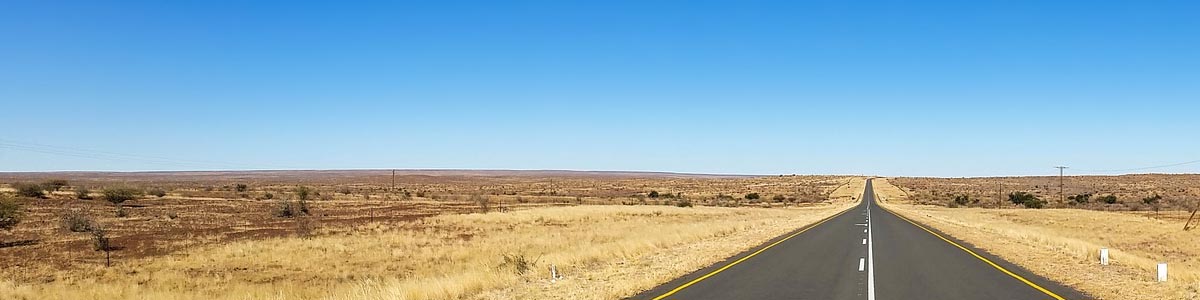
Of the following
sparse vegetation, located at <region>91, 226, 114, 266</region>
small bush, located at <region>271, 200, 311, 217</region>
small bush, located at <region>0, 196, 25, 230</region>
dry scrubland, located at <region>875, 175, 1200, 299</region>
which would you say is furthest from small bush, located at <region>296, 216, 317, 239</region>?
dry scrubland, located at <region>875, 175, 1200, 299</region>

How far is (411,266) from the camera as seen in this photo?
86.5 feet

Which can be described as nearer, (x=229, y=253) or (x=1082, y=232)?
(x=229, y=253)

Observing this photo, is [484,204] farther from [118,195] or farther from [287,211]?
[118,195]

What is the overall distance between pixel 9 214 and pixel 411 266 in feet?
83.3

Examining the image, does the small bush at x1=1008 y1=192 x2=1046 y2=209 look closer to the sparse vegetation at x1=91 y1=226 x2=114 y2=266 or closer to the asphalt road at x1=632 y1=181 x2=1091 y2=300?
the asphalt road at x1=632 y1=181 x2=1091 y2=300

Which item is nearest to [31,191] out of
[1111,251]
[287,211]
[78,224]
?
[287,211]

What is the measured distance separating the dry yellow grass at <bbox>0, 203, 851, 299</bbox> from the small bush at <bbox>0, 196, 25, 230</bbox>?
584 inches

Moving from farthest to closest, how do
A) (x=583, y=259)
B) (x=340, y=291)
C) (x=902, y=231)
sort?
(x=902, y=231) < (x=583, y=259) < (x=340, y=291)

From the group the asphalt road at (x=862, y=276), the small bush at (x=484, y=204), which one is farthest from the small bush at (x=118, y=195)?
the asphalt road at (x=862, y=276)

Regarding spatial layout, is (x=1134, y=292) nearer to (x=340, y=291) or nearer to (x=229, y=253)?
(x=340, y=291)

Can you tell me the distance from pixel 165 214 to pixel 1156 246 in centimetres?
5660

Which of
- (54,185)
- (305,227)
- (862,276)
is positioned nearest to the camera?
(862,276)

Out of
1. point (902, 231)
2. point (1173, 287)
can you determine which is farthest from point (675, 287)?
point (902, 231)

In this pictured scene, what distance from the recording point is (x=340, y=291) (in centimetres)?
1956
